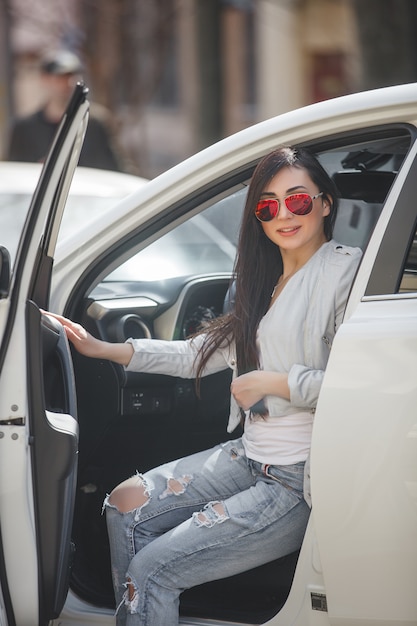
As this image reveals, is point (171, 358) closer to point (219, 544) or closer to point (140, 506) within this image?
point (140, 506)

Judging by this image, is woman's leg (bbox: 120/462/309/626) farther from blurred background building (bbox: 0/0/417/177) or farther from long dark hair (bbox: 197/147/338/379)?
blurred background building (bbox: 0/0/417/177)

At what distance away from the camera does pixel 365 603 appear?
2.29 meters

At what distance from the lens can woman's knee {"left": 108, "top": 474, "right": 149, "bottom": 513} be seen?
262 centimetres

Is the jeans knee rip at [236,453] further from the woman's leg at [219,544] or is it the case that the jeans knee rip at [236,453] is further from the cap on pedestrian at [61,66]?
the cap on pedestrian at [61,66]

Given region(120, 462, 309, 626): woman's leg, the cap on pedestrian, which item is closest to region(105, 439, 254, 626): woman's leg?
region(120, 462, 309, 626): woman's leg

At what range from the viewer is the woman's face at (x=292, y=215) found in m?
2.56

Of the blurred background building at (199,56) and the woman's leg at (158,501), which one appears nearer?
the woman's leg at (158,501)

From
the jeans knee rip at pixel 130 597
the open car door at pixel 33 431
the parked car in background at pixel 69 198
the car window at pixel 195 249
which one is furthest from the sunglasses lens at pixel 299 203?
the parked car in background at pixel 69 198

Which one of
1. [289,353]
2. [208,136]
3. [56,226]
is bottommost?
[289,353]

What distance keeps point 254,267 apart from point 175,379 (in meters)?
0.52

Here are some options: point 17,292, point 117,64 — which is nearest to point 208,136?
point 117,64

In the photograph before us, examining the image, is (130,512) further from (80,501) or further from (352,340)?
(352,340)

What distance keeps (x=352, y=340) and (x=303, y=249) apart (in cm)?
43

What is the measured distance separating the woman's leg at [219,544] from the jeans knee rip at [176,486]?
0.42 feet
